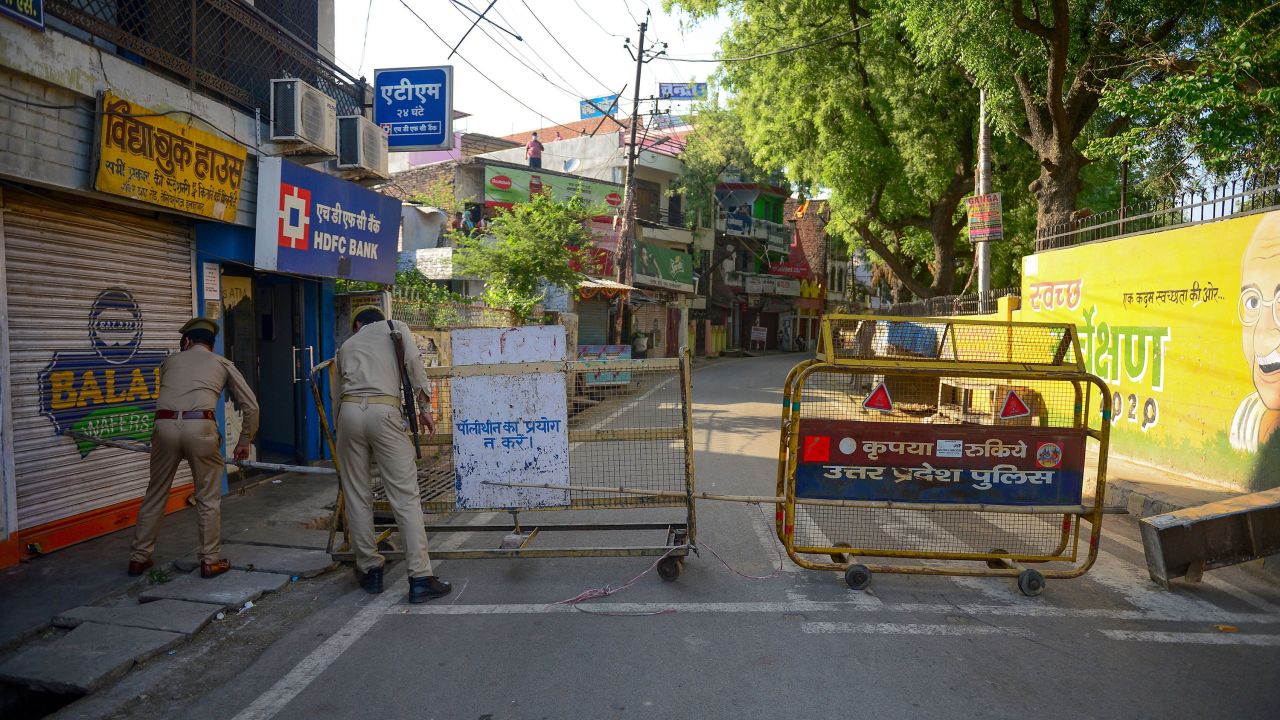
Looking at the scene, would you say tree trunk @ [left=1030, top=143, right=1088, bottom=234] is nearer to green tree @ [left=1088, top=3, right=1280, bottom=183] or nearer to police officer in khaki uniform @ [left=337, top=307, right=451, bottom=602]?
green tree @ [left=1088, top=3, right=1280, bottom=183]

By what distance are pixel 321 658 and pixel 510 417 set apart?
1951 millimetres

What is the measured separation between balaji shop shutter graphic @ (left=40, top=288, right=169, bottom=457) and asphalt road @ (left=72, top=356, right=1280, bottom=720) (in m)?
2.70

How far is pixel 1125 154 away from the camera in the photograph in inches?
406

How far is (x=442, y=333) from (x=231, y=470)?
3692 mm

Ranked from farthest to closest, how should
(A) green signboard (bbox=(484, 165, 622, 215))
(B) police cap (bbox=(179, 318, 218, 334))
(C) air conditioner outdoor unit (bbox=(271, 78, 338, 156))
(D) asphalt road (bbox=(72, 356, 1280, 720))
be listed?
(A) green signboard (bbox=(484, 165, 622, 215)), (C) air conditioner outdoor unit (bbox=(271, 78, 338, 156)), (B) police cap (bbox=(179, 318, 218, 334)), (D) asphalt road (bbox=(72, 356, 1280, 720))

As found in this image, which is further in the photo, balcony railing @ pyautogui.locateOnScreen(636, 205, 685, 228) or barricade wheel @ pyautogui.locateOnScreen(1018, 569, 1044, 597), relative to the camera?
balcony railing @ pyautogui.locateOnScreen(636, 205, 685, 228)

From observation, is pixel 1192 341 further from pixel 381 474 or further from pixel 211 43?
pixel 211 43

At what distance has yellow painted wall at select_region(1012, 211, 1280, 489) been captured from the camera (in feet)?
24.5

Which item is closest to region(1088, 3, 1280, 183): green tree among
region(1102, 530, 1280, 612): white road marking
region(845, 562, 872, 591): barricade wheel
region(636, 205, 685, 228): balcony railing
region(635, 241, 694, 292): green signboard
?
region(1102, 530, 1280, 612): white road marking

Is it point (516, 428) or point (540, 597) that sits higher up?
point (516, 428)

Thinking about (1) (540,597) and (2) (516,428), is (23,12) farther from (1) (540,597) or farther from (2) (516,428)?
(1) (540,597)

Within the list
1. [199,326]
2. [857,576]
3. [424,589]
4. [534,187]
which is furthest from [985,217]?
[534,187]

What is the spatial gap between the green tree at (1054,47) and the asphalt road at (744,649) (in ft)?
29.3

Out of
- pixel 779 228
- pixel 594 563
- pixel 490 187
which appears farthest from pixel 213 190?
pixel 779 228
